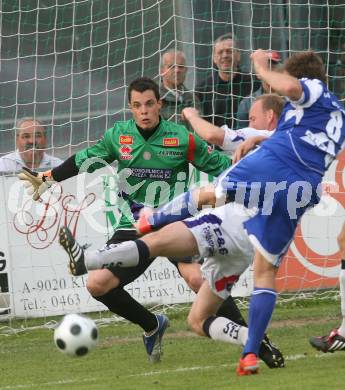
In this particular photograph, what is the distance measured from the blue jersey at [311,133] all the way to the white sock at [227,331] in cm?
117

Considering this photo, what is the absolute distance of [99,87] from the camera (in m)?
13.2

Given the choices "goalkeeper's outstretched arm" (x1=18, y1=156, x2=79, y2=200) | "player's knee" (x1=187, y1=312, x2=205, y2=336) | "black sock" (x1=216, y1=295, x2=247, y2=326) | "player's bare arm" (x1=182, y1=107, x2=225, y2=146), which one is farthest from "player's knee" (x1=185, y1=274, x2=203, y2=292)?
"player's bare arm" (x1=182, y1=107, x2=225, y2=146)

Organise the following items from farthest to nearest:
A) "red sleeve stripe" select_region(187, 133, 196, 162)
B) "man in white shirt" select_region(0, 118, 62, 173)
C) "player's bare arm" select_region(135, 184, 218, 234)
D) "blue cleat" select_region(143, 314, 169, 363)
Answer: "man in white shirt" select_region(0, 118, 62, 173) < "red sleeve stripe" select_region(187, 133, 196, 162) < "blue cleat" select_region(143, 314, 169, 363) < "player's bare arm" select_region(135, 184, 218, 234)

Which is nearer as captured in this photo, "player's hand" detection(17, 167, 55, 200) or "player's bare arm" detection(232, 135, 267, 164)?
"player's bare arm" detection(232, 135, 267, 164)

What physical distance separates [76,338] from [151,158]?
6.87 ft

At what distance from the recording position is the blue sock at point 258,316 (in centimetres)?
696

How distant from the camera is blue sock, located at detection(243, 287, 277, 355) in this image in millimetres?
6961

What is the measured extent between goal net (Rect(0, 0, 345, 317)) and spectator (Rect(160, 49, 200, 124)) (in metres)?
0.11

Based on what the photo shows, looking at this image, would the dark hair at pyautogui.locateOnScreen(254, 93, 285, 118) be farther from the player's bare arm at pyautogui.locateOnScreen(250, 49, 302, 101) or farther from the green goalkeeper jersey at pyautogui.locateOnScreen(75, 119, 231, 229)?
the green goalkeeper jersey at pyautogui.locateOnScreen(75, 119, 231, 229)

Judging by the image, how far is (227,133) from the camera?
312 inches

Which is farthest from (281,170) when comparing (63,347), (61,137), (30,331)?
(61,137)

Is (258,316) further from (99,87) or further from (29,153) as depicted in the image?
(99,87)

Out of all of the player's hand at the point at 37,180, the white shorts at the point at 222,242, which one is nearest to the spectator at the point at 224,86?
the player's hand at the point at 37,180

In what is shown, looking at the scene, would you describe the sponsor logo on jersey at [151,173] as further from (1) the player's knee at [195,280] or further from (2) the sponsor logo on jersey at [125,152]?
(1) the player's knee at [195,280]
